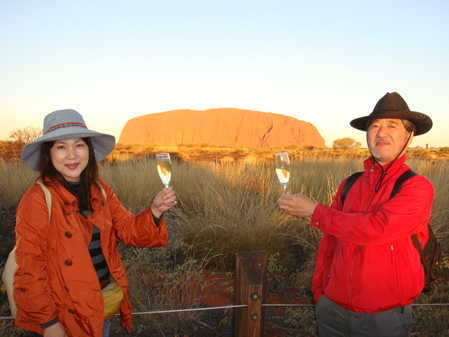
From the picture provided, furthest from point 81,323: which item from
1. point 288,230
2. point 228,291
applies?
point 288,230

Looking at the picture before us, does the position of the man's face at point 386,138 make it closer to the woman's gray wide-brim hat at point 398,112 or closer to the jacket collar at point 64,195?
the woman's gray wide-brim hat at point 398,112

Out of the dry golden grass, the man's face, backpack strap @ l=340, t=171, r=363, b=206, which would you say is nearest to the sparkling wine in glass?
backpack strap @ l=340, t=171, r=363, b=206

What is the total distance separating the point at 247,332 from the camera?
2.10 m

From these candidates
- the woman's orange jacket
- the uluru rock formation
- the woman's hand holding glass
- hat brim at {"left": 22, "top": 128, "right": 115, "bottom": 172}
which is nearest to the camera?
the woman's orange jacket

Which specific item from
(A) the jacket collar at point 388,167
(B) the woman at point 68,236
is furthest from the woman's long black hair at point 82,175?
(A) the jacket collar at point 388,167

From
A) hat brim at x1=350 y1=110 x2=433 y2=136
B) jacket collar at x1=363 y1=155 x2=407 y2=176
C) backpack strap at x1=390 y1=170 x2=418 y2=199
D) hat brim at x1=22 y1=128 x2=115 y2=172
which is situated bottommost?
backpack strap at x1=390 y1=170 x2=418 y2=199

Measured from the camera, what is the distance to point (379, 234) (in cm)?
159

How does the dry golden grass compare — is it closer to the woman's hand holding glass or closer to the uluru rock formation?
the woman's hand holding glass

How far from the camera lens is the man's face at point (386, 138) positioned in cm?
179

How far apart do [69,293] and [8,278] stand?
280 millimetres

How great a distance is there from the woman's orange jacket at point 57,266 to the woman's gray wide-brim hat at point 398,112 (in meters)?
1.68

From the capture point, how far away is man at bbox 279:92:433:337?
5.32 ft

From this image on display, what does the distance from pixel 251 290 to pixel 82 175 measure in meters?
1.24

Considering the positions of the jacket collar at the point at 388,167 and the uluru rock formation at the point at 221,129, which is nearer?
the jacket collar at the point at 388,167
